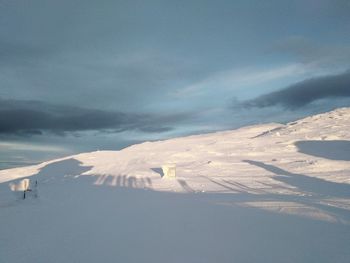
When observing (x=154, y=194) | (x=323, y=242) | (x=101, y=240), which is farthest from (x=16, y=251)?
(x=154, y=194)

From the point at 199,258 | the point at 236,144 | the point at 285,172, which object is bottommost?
the point at 199,258

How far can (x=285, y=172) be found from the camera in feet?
66.0

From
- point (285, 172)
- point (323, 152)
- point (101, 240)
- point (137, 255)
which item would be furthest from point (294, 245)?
point (323, 152)

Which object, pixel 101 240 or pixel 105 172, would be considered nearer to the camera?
pixel 101 240

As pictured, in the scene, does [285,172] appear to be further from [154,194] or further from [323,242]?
[323,242]

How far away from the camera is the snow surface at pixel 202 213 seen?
700cm

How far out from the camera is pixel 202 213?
10594 mm

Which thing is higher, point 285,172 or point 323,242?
point 285,172

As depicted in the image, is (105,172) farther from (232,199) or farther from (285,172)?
(232,199)

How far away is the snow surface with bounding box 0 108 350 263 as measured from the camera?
7.00m

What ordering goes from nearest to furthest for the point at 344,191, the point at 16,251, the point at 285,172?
the point at 16,251, the point at 344,191, the point at 285,172

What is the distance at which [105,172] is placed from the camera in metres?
27.0

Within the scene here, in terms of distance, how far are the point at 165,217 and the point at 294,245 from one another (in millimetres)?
4283

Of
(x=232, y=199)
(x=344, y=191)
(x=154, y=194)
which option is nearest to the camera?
(x=232, y=199)
